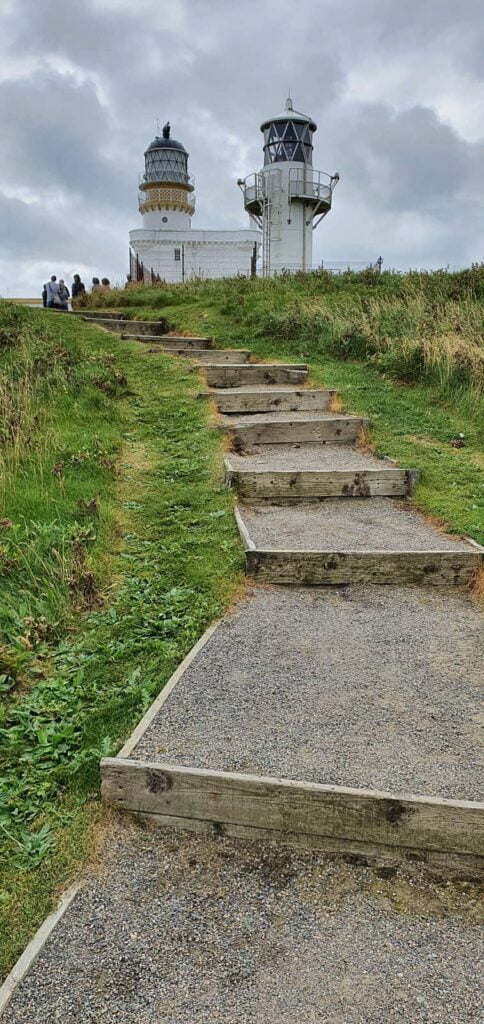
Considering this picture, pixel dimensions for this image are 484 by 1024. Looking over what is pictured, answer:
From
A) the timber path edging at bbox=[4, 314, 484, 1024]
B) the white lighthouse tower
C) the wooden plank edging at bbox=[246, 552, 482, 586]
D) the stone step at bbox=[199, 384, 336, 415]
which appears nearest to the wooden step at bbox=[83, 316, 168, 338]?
the stone step at bbox=[199, 384, 336, 415]

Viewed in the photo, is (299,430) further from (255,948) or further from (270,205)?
(270,205)

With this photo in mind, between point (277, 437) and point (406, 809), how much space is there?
601 cm

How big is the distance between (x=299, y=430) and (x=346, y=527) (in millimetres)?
2750

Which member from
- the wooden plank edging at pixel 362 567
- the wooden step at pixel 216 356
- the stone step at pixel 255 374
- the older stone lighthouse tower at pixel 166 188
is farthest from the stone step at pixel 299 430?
the older stone lighthouse tower at pixel 166 188

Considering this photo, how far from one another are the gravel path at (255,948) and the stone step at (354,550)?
236 centimetres

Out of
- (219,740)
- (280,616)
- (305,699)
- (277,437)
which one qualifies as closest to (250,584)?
(280,616)

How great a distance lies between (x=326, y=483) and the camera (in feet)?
21.0

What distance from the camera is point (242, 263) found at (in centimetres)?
3550

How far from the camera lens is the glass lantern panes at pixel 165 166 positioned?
4050 centimetres

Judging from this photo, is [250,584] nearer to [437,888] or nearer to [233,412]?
[437,888]

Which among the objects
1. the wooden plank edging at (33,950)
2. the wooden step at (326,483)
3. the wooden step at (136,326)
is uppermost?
the wooden step at (136,326)

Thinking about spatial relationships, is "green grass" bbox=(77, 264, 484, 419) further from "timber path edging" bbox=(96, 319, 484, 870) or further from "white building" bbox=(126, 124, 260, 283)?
"white building" bbox=(126, 124, 260, 283)

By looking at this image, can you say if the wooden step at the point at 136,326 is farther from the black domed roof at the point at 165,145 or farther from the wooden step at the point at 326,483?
the black domed roof at the point at 165,145

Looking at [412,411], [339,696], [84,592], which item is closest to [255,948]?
[339,696]
